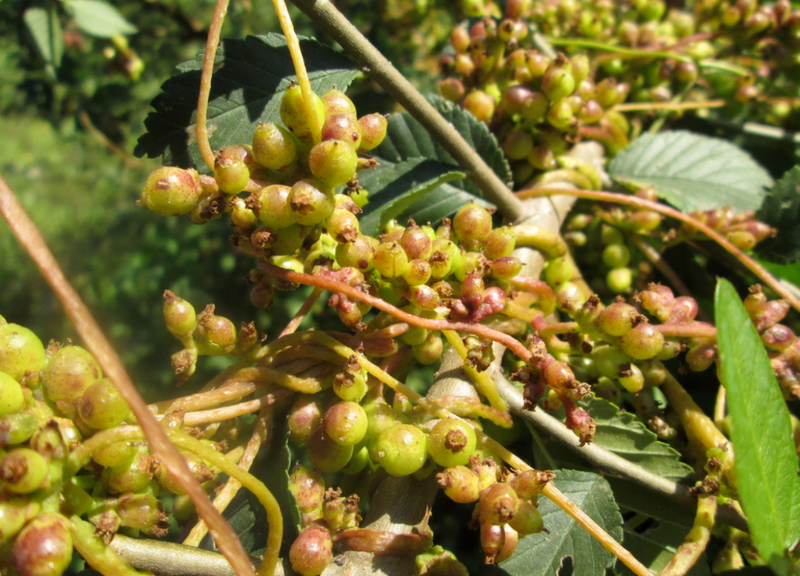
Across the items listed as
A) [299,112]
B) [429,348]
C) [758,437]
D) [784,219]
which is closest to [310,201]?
[299,112]

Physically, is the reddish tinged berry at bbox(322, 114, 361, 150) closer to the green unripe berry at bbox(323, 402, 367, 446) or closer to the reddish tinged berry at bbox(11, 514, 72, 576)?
the green unripe berry at bbox(323, 402, 367, 446)

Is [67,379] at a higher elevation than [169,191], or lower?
lower

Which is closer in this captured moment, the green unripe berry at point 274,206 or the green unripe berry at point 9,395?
the green unripe berry at point 9,395

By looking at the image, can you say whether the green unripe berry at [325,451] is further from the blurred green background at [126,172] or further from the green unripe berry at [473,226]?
the blurred green background at [126,172]

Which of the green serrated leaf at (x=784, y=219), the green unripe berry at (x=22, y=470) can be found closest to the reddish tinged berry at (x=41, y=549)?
the green unripe berry at (x=22, y=470)

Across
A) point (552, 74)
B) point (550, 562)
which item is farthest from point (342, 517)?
point (552, 74)

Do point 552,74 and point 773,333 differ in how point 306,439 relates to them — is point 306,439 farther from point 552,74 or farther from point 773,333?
point 552,74

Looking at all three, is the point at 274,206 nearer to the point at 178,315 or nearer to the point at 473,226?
the point at 178,315
